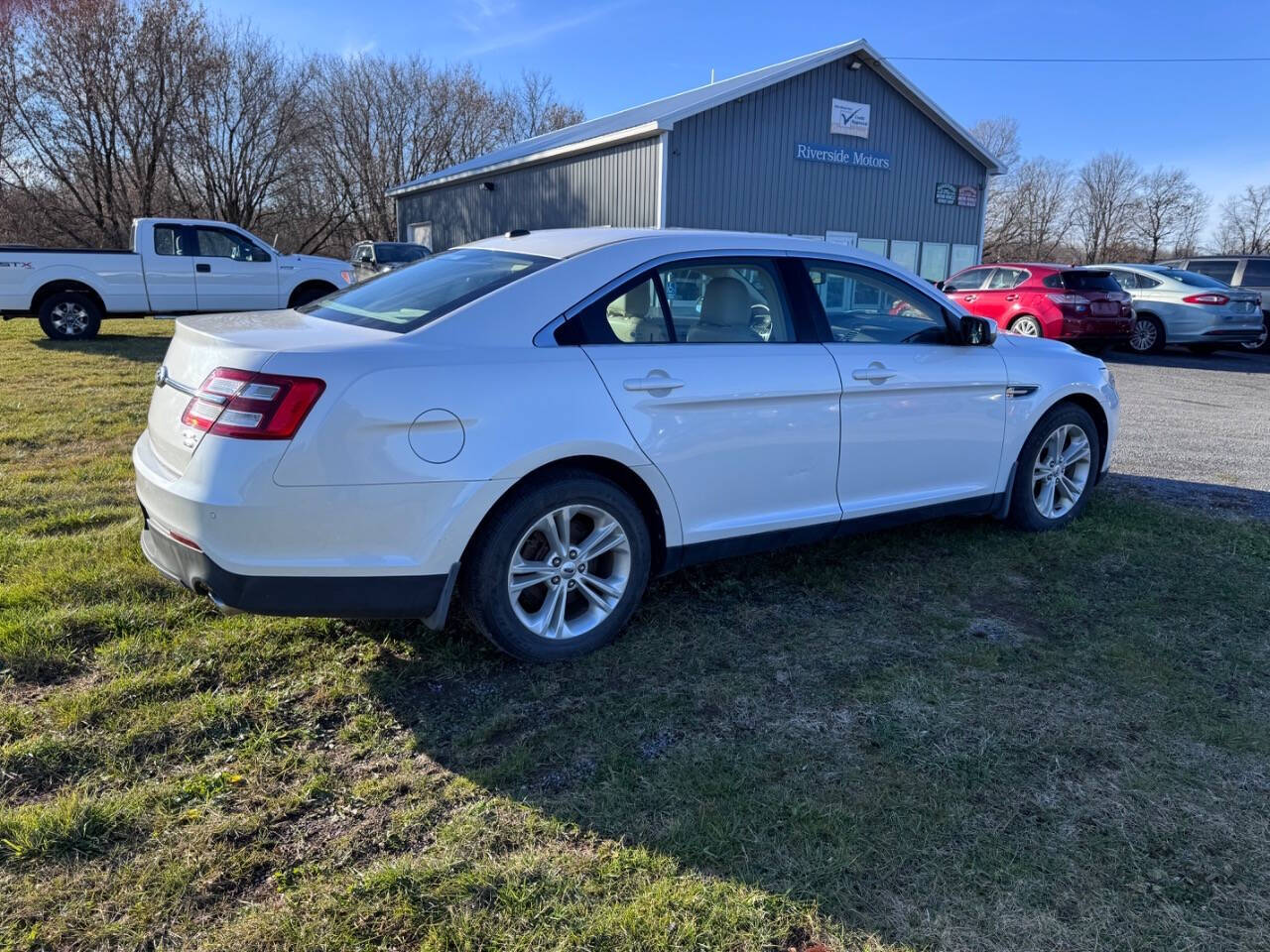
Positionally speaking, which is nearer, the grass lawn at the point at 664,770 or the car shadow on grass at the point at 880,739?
the grass lawn at the point at 664,770

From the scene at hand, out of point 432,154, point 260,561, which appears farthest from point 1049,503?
point 432,154

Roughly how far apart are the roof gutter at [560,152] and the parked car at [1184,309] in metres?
8.37

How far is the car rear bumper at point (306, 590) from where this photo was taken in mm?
2766

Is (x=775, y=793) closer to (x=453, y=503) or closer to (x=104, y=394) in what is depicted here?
(x=453, y=503)

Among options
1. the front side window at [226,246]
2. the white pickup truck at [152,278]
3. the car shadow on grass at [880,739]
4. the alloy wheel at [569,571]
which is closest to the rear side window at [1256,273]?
the car shadow on grass at [880,739]

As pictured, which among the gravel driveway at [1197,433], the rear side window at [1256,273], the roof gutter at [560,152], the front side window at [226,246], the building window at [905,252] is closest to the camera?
the gravel driveway at [1197,433]

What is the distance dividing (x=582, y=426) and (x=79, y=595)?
2250 mm

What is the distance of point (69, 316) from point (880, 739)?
13.8 m

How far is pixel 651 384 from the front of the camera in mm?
3316

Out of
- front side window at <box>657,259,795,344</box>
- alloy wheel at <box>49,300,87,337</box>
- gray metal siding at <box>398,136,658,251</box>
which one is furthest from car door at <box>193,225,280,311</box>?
front side window at <box>657,259,795,344</box>

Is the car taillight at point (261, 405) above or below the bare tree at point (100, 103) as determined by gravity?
below

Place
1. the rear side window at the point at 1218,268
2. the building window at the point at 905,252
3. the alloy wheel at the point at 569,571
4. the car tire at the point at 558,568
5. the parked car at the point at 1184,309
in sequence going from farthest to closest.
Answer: the building window at the point at 905,252 → the rear side window at the point at 1218,268 → the parked car at the point at 1184,309 → the alloy wheel at the point at 569,571 → the car tire at the point at 558,568

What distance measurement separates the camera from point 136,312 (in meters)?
13.1

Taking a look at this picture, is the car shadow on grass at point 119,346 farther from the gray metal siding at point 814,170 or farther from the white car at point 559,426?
the gray metal siding at point 814,170
